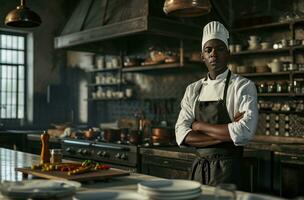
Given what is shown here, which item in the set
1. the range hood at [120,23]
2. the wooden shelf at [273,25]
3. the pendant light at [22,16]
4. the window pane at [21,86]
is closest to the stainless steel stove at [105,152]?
the range hood at [120,23]

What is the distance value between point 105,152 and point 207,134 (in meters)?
2.90

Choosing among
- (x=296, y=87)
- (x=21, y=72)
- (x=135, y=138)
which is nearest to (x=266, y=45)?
(x=296, y=87)

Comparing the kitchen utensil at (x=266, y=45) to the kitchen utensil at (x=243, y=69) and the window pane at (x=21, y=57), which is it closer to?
the kitchen utensil at (x=243, y=69)

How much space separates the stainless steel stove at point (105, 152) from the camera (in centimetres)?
521

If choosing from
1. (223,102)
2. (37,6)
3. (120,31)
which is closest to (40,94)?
(37,6)

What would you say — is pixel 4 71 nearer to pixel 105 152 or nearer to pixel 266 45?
pixel 105 152

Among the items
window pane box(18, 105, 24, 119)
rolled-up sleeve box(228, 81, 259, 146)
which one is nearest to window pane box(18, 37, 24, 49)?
window pane box(18, 105, 24, 119)

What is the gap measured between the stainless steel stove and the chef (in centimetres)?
221

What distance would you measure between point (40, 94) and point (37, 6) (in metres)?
1.75

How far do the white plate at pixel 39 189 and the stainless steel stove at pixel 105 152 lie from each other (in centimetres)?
319

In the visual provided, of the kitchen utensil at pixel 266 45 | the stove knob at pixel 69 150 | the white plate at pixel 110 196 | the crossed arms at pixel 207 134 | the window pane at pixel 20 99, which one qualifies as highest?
the kitchen utensil at pixel 266 45

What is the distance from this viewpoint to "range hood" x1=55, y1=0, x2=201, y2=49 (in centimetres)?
537

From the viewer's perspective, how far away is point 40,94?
29.8ft

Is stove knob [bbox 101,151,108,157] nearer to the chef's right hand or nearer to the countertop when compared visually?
the countertop
